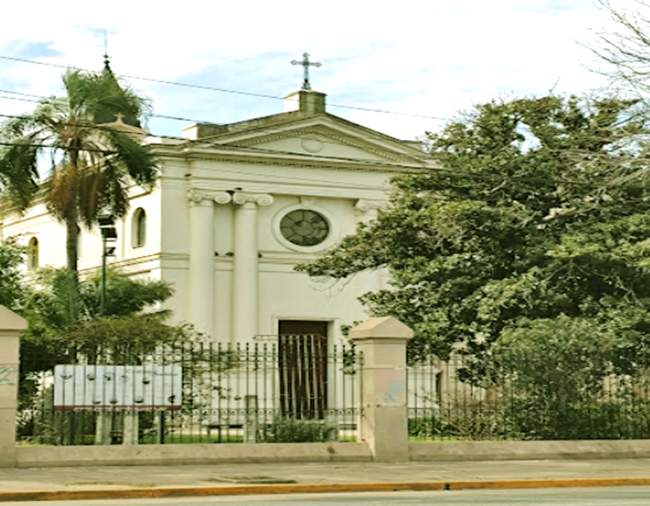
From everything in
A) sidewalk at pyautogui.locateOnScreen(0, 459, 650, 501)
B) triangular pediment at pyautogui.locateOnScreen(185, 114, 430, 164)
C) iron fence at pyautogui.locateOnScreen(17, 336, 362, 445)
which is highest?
triangular pediment at pyautogui.locateOnScreen(185, 114, 430, 164)

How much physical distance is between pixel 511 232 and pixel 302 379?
903 cm

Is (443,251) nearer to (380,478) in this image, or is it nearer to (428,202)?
(428,202)

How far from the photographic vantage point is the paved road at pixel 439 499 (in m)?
14.6

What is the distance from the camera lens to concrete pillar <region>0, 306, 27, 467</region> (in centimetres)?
1912

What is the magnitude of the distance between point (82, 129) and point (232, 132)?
10626mm

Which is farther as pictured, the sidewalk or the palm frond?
the palm frond

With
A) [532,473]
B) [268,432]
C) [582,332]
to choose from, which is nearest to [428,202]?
[582,332]

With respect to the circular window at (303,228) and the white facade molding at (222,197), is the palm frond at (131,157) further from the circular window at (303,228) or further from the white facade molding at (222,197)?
the circular window at (303,228)

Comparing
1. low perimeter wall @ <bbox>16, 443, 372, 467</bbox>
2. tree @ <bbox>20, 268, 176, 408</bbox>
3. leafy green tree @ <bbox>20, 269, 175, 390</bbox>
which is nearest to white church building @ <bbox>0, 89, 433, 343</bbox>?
leafy green tree @ <bbox>20, 269, 175, 390</bbox>

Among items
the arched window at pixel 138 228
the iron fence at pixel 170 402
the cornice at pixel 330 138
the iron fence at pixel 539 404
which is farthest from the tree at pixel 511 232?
the arched window at pixel 138 228

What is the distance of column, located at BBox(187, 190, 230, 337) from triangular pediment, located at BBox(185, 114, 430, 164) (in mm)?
2061

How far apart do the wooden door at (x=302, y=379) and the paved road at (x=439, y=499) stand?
543 cm

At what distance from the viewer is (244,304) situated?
40.6 metres

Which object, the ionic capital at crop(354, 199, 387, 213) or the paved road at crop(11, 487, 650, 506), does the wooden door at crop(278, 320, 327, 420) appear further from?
the ionic capital at crop(354, 199, 387, 213)
